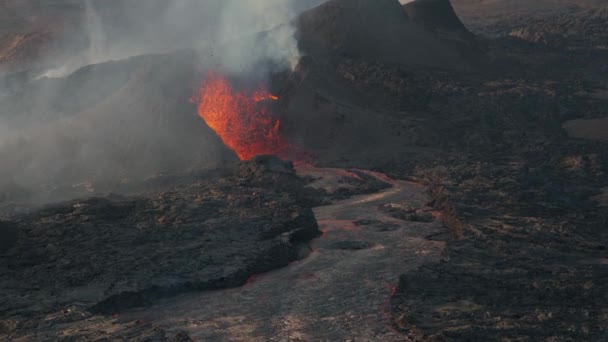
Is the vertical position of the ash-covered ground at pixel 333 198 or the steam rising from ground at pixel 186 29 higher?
the steam rising from ground at pixel 186 29

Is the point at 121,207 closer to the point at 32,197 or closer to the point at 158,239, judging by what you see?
the point at 158,239

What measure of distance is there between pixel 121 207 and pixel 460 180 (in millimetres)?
10957

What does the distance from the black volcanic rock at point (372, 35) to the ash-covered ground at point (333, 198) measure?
0.11 meters

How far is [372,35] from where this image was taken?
39.0 metres

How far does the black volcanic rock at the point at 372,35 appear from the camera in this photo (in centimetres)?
3791

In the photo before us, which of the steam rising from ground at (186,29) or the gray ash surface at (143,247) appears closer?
the gray ash surface at (143,247)

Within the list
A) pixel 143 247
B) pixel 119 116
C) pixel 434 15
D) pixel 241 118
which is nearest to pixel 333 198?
pixel 143 247

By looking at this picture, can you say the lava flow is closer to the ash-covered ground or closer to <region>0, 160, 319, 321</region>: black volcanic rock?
the ash-covered ground

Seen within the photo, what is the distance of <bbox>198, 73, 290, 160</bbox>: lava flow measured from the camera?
1185 inches

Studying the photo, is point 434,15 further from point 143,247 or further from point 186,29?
point 143,247

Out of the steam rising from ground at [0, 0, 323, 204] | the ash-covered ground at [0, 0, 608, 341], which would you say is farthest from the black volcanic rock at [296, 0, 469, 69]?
the steam rising from ground at [0, 0, 323, 204]

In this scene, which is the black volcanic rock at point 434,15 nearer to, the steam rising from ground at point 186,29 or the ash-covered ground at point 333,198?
the ash-covered ground at point 333,198

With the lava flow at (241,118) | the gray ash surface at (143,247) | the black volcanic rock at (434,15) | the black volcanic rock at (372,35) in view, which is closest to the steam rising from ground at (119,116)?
the lava flow at (241,118)

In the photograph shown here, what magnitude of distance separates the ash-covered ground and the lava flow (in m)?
0.63
